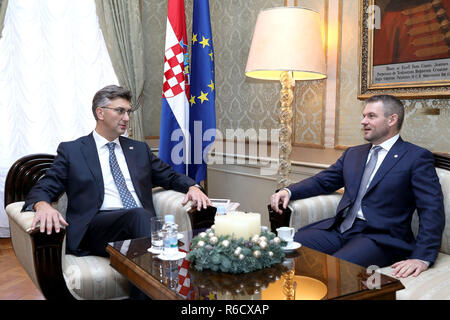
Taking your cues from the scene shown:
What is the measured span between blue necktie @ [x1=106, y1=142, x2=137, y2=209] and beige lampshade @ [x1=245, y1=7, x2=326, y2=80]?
104 centimetres

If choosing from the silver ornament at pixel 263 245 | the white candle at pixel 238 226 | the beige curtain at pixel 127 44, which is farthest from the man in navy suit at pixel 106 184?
the beige curtain at pixel 127 44

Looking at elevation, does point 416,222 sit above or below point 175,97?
below

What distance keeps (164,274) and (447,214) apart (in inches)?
56.6

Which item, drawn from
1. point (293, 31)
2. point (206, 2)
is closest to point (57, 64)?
point (206, 2)

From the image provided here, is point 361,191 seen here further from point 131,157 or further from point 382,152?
point 131,157

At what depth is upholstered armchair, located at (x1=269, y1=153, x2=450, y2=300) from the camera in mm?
1581

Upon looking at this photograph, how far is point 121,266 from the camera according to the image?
1.68m

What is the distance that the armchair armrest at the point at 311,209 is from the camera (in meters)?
2.30

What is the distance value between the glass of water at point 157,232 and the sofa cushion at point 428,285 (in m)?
0.95

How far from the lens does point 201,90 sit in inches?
144

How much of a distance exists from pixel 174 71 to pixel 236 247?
248 centimetres

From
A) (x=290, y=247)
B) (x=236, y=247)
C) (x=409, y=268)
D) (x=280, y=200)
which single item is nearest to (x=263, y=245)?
(x=236, y=247)

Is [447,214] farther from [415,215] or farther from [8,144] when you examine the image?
[8,144]

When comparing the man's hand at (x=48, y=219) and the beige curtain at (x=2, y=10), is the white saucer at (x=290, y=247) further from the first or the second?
the beige curtain at (x=2, y=10)
